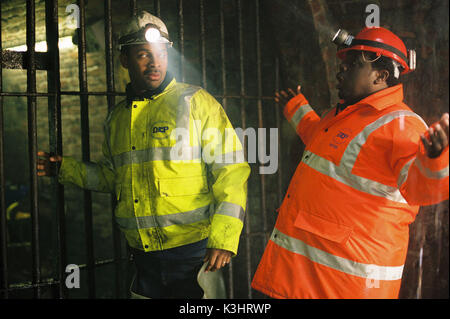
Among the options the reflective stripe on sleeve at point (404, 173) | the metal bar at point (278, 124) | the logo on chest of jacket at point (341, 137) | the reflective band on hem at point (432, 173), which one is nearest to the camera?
the reflective band on hem at point (432, 173)

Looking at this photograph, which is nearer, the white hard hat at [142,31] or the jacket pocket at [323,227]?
the jacket pocket at [323,227]

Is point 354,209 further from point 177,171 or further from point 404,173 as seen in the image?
point 177,171

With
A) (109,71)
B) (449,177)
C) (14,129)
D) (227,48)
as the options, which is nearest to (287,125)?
(227,48)

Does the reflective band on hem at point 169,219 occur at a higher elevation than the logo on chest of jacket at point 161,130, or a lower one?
lower

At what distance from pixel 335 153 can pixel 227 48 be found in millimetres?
2007

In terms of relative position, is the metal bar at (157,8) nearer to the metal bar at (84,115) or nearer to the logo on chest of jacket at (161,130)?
the metal bar at (84,115)

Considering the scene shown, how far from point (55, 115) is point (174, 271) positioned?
133cm

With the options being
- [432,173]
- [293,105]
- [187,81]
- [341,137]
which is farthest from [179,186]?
[187,81]

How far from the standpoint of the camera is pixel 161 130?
7.72ft

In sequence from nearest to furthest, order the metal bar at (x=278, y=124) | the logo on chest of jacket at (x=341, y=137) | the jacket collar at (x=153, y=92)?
the logo on chest of jacket at (x=341, y=137), the jacket collar at (x=153, y=92), the metal bar at (x=278, y=124)

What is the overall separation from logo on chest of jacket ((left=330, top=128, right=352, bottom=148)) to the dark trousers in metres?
0.97

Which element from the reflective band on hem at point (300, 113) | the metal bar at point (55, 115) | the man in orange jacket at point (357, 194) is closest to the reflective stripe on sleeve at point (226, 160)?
the man in orange jacket at point (357, 194)

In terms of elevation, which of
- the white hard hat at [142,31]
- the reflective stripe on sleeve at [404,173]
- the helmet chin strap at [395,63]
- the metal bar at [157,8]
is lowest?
the reflective stripe on sleeve at [404,173]

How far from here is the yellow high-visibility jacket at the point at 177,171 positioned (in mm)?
2303
